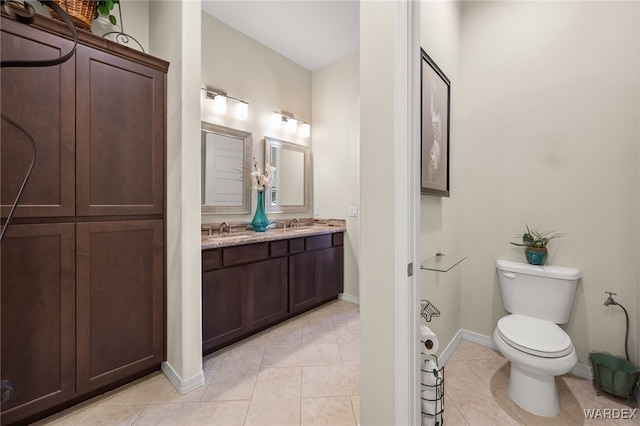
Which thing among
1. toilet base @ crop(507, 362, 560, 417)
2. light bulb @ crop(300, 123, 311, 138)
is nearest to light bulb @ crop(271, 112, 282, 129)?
light bulb @ crop(300, 123, 311, 138)

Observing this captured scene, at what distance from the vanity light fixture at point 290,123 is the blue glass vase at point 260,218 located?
2.97ft

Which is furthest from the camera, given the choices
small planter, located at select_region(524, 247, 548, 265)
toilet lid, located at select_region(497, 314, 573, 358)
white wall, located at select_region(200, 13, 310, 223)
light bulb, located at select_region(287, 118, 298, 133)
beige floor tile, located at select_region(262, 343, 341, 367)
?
light bulb, located at select_region(287, 118, 298, 133)

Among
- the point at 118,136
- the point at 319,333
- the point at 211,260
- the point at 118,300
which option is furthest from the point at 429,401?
the point at 118,136

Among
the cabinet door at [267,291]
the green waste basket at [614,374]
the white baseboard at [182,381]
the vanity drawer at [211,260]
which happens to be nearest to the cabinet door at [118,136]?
the vanity drawer at [211,260]

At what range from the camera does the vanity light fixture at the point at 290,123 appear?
318cm

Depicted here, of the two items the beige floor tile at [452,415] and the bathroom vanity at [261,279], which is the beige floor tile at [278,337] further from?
the beige floor tile at [452,415]

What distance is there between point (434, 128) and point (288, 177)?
1.92 m

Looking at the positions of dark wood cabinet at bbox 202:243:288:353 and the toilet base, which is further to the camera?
dark wood cabinet at bbox 202:243:288:353

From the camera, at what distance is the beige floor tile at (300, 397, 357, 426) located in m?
1.49

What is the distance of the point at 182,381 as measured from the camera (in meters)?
1.72

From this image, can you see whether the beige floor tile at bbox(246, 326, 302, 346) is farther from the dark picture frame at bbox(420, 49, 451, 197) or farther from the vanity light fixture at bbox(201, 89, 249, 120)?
the vanity light fixture at bbox(201, 89, 249, 120)

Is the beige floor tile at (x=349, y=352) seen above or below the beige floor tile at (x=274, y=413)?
above

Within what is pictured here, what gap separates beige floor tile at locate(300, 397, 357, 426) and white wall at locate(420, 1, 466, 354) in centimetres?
73

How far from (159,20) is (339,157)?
6.89ft
